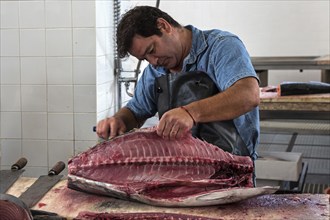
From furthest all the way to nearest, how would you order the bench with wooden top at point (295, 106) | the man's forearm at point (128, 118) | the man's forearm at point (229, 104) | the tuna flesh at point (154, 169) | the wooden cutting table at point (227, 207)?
the bench with wooden top at point (295, 106) < the man's forearm at point (128, 118) < the man's forearm at point (229, 104) < the tuna flesh at point (154, 169) < the wooden cutting table at point (227, 207)

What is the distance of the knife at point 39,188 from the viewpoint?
7.10 ft

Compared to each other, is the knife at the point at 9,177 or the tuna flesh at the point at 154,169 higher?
the tuna flesh at the point at 154,169

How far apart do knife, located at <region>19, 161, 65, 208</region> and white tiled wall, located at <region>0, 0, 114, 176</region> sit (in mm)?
1770

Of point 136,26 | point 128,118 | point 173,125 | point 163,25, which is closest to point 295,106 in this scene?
point 128,118

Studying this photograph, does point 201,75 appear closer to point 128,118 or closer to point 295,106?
point 128,118

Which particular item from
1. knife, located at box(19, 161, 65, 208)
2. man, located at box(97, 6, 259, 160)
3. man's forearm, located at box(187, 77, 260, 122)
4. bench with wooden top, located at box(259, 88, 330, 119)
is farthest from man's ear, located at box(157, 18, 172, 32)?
bench with wooden top, located at box(259, 88, 330, 119)

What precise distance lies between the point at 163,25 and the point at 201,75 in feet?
0.99

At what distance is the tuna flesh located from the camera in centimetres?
207

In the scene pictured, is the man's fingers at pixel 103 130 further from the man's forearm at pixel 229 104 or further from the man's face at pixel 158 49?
the man's forearm at pixel 229 104

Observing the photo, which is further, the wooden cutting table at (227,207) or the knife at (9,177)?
the knife at (9,177)

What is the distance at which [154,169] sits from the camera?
2.18 metres

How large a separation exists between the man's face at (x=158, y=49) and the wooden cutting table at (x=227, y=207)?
2.46 feet

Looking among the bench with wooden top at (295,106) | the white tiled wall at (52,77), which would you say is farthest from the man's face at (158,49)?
the bench with wooden top at (295,106)

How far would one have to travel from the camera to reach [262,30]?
6988 mm
